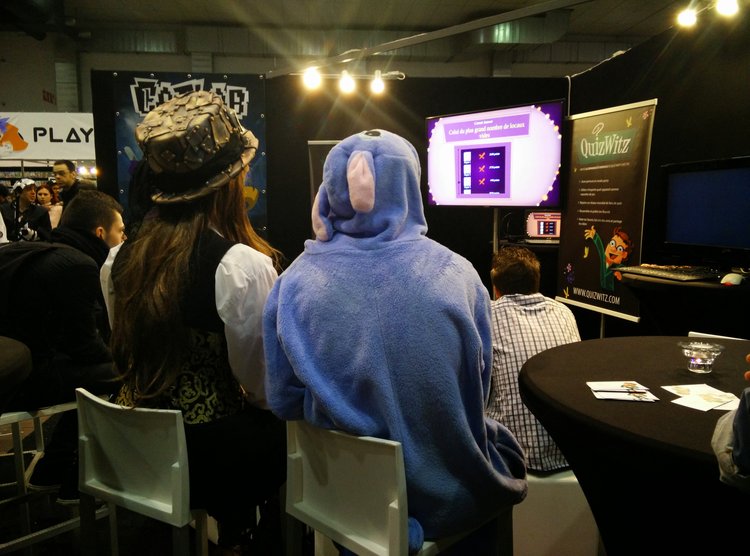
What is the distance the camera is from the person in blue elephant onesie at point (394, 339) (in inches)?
44.6

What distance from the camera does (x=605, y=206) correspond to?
3676 millimetres

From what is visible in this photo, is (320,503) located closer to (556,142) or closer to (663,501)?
(663,501)

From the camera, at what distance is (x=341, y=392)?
117 centimetres

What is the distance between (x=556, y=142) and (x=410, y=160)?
289cm

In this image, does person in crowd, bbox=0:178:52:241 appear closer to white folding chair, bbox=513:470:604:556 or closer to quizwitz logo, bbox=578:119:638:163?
quizwitz logo, bbox=578:119:638:163

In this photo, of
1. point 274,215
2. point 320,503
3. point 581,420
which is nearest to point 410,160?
point 581,420

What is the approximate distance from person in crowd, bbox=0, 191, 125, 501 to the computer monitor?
274 centimetres

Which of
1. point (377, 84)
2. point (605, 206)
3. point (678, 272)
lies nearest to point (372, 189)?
point (678, 272)

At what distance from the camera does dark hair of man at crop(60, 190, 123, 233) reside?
262cm

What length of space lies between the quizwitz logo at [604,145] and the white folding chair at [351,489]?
9.63 ft

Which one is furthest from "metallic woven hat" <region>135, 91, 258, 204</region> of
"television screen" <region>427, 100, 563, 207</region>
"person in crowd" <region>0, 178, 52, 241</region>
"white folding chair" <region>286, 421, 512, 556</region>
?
"person in crowd" <region>0, 178, 52, 241</region>

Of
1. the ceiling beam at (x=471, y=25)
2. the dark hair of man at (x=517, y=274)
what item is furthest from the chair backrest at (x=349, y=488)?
the ceiling beam at (x=471, y=25)

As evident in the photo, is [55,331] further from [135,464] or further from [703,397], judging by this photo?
[703,397]

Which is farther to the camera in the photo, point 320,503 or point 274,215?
point 274,215
